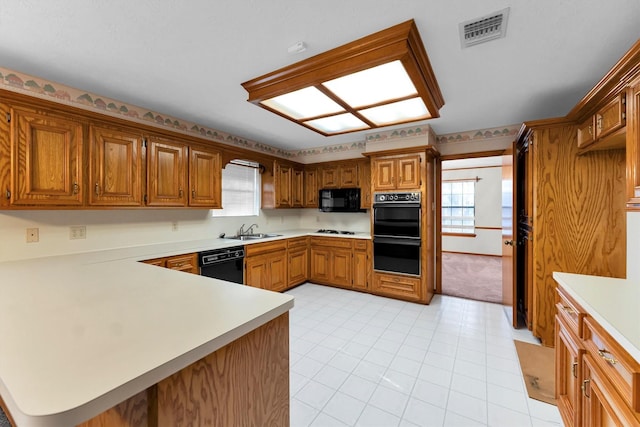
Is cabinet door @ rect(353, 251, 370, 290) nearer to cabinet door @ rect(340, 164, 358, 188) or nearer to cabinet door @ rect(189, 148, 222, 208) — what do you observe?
cabinet door @ rect(340, 164, 358, 188)

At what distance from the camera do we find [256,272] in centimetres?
366

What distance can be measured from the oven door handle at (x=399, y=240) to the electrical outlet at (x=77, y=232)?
3326mm

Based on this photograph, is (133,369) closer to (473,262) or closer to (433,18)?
(433,18)

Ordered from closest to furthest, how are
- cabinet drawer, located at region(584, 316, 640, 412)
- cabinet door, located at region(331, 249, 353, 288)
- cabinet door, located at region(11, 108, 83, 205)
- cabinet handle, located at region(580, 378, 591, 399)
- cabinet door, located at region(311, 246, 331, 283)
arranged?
cabinet drawer, located at region(584, 316, 640, 412)
cabinet handle, located at region(580, 378, 591, 399)
cabinet door, located at region(11, 108, 83, 205)
cabinet door, located at region(331, 249, 353, 288)
cabinet door, located at region(311, 246, 331, 283)

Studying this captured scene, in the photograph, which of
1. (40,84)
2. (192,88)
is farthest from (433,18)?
(40,84)

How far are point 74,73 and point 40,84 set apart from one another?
40cm

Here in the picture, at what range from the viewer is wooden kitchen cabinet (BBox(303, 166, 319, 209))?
16.0 ft

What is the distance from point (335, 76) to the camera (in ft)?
6.28

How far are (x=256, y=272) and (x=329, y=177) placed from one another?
2.05 meters

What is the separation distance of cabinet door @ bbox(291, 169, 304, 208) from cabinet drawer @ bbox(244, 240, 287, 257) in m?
0.92

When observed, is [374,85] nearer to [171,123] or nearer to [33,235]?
[171,123]

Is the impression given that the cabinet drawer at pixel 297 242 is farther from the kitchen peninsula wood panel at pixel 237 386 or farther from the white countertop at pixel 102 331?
the kitchen peninsula wood panel at pixel 237 386

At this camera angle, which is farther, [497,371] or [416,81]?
[497,371]

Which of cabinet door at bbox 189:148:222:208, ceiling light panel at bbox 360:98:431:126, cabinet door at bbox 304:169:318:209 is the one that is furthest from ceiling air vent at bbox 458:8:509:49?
cabinet door at bbox 304:169:318:209
